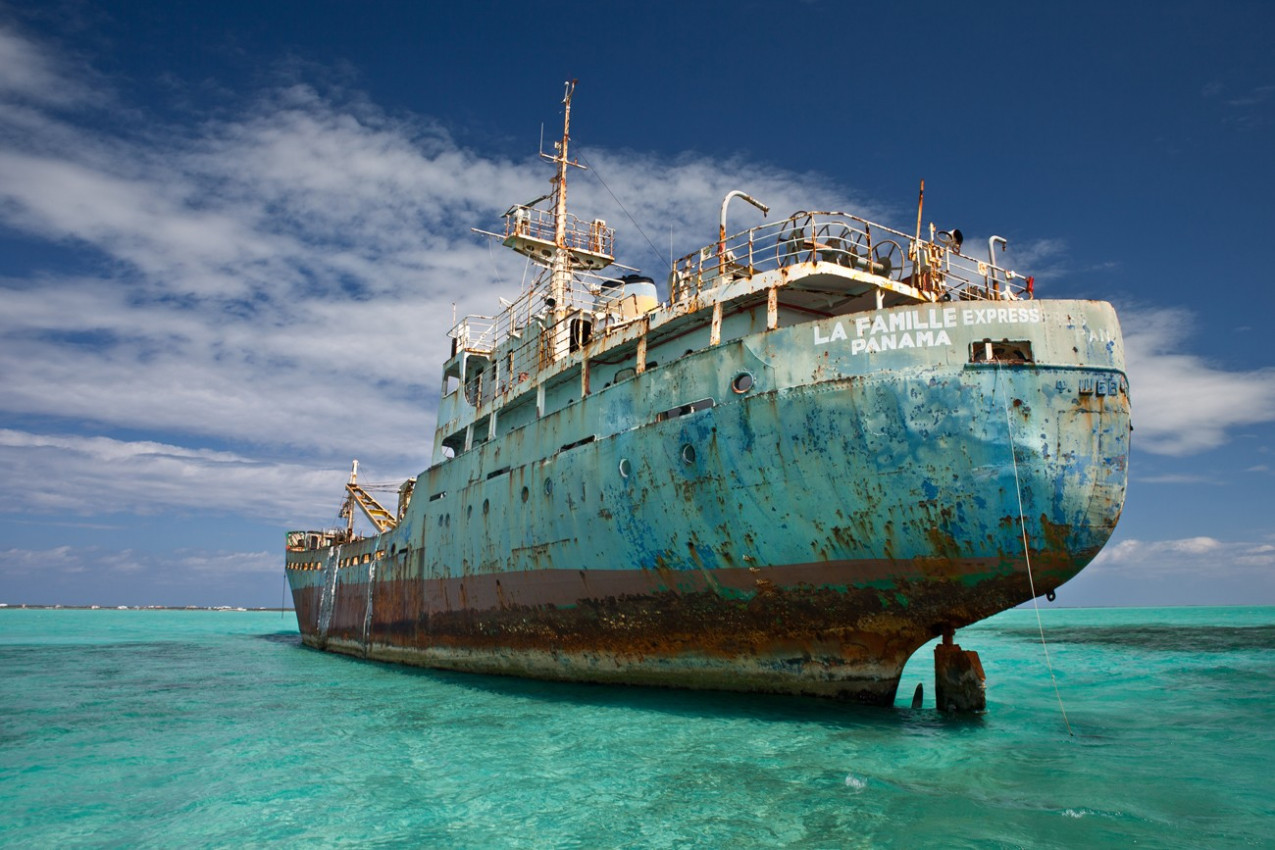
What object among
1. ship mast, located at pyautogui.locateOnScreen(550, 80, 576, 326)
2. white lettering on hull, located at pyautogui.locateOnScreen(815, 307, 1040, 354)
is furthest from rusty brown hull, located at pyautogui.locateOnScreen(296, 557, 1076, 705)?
ship mast, located at pyautogui.locateOnScreen(550, 80, 576, 326)

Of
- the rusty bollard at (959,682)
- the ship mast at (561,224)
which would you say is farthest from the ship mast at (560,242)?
the rusty bollard at (959,682)

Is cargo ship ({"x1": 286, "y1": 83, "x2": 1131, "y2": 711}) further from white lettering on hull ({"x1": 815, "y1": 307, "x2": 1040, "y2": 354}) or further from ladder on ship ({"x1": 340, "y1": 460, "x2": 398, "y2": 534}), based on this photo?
ladder on ship ({"x1": 340, "y1": 460, "x2": 398, "y2": 534})

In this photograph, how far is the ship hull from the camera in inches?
367

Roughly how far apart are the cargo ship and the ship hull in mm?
30

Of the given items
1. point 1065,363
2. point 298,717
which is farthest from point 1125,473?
point 298,717

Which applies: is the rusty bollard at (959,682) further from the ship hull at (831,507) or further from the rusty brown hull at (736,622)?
the ship hull at (831,507)

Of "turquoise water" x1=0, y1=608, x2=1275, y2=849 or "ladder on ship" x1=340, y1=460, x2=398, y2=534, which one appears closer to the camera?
"turquoise water" x1=0, y1=608, x2=1275, y2=849

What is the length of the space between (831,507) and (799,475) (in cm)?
58

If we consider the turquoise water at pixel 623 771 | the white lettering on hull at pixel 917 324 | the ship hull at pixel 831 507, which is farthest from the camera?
the white lettering on hull at pixel 917 324

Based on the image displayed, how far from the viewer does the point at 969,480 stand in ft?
30.5

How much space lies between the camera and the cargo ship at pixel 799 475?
30.7 ft

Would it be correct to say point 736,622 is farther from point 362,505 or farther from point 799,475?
point 362,505

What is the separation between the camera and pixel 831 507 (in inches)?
392

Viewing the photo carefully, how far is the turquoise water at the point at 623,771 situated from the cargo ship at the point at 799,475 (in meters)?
0.95
